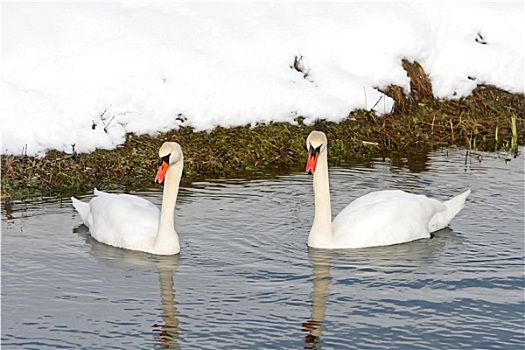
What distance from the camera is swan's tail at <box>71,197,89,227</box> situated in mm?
12547

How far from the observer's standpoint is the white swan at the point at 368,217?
11656 mm

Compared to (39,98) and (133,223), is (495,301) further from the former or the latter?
(39,98)

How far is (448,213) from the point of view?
12539mm

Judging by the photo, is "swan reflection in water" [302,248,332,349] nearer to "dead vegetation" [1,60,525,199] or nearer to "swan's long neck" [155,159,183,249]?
"swan's long neck" [155,159,183,249]

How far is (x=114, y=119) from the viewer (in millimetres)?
15969

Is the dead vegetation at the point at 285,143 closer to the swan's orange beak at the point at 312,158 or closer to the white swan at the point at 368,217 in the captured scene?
the white swan at the point at 368,217

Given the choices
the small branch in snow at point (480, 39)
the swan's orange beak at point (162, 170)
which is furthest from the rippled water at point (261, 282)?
the small branch in snow at point (480, 39)

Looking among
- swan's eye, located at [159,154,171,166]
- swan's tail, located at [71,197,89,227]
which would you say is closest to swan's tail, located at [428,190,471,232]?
swan's eye, located at [159,154,171,166]

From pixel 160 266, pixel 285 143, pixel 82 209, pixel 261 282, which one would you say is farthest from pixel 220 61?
pixel 261 282

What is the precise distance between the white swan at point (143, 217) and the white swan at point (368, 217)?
1386 mm

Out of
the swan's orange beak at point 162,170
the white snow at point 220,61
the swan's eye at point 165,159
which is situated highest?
the white snow at point 220,61

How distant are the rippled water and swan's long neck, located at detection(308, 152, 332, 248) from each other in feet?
0.67

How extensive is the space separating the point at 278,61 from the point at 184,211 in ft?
19.5

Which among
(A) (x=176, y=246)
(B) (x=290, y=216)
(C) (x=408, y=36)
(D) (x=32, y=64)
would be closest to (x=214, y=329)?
(A) (x=176, y=246)
